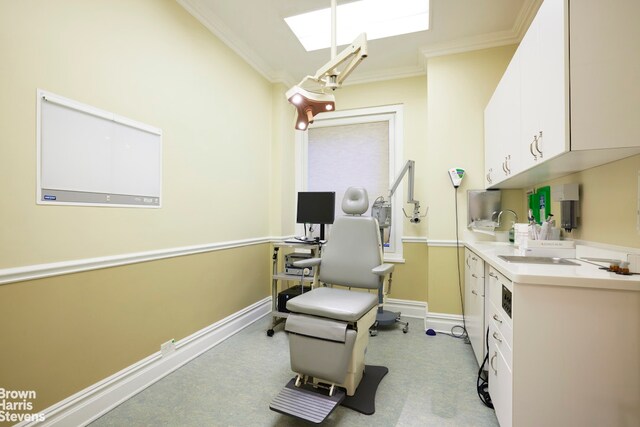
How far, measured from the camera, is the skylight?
2514 mm

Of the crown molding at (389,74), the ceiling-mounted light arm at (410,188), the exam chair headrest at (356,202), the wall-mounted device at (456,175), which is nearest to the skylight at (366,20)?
the crown molding at (389,74)

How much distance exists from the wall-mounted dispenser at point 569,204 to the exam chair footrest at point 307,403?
5.90 feet

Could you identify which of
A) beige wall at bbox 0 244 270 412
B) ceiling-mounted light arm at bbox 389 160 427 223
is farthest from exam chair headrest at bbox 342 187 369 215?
beige wall at bbox 0 244 270 412

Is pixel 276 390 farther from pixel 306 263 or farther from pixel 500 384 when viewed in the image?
pixel 500 384

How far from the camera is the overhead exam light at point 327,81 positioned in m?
1.79

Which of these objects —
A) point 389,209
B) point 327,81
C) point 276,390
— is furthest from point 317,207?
point 276,390

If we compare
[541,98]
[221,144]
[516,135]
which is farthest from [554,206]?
[221,144]

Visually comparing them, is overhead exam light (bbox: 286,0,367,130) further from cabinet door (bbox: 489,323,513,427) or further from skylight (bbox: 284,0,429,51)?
cabinet door (bbox: 489,323,513,427)

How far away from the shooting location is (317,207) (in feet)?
10.8

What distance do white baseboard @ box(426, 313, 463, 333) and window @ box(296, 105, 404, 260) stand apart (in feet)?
2.56

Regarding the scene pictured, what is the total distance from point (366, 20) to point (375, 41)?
0.31m

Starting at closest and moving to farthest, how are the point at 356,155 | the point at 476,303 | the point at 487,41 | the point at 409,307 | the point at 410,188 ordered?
the point at 476,303
the point at 487,41
the point at 410,188
the point at 409,307
the point at 356,155

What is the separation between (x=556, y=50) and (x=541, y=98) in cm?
24

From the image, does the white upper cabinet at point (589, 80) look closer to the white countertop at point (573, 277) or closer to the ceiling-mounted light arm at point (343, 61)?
the white countertop at point (573, 277)
